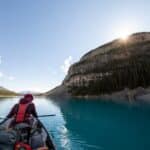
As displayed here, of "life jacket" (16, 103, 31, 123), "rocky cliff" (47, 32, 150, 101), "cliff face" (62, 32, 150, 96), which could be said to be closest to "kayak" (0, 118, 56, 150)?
"life jacket" (16, 103, 31, 123)

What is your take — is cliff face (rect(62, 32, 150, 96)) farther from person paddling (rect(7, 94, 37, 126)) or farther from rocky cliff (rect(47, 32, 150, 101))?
person paddling (rect(7, 94, 37, 126))

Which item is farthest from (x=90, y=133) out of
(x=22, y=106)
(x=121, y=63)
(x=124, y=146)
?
(x=121, y=63)

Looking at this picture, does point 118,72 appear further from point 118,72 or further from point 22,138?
point 22,138

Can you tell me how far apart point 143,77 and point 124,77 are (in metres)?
15.2

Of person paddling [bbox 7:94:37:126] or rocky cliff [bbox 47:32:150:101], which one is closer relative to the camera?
person paddling [bbox 7:94:37:126]

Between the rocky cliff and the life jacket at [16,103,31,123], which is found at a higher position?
the rocky cliff

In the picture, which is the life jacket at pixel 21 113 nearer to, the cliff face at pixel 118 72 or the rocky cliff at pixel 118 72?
the rocky cliff at pixel 118 72

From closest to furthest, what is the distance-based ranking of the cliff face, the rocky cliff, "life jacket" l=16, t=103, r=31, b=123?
"life jacket" l=16, t=103, r=31, b=123 → the rocky cliff → the cliff face

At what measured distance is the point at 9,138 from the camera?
11336 mm

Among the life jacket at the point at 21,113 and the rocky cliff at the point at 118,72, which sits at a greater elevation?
the rocky cliff at the point at 118,72

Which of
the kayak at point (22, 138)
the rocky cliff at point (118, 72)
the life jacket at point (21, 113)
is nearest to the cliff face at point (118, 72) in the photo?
the rocky cliff at point (118, 72)

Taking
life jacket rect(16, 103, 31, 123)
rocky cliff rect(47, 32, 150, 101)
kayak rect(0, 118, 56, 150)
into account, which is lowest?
kayak rect(0, 118, 56, 150)

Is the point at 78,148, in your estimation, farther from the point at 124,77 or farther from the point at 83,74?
the point at 83,74

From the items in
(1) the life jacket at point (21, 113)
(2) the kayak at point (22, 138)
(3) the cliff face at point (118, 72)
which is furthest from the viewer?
(3) the cliff face at point (118, 72)
